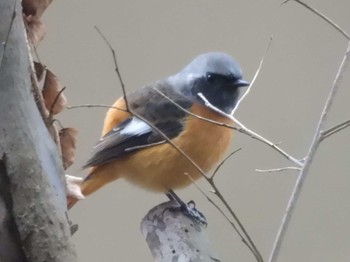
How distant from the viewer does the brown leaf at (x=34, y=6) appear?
37.7 inches

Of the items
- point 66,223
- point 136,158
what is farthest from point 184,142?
point 66,223

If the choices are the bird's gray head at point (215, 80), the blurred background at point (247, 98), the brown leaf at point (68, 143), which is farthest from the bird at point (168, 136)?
the blurred background at point (247, 98)

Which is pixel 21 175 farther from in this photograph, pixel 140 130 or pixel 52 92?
pixel 140 130

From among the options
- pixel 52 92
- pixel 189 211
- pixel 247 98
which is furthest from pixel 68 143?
pixel 247 98

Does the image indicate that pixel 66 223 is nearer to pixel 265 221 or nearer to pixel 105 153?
pixel 105 153

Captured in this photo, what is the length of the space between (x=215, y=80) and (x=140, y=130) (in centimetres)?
17

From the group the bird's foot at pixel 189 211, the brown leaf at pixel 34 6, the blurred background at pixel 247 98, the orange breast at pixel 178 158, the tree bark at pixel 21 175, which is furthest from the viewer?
the blurred background at pixel 247 98

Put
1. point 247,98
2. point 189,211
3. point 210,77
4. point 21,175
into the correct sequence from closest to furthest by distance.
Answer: point 21,175 < point 189,211 < point 210,77 < point 247,98

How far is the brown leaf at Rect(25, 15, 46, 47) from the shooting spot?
0.97 m

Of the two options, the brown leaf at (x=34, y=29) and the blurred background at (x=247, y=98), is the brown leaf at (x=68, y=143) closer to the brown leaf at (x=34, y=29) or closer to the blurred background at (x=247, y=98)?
the brown leaf at (x=34, y=29)

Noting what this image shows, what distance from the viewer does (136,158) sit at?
4.72 ft

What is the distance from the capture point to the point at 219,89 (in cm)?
148

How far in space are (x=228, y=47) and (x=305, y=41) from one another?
0.21 metres

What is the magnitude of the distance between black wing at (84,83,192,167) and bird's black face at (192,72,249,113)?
0.04m
